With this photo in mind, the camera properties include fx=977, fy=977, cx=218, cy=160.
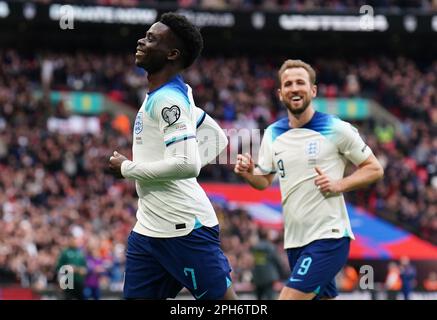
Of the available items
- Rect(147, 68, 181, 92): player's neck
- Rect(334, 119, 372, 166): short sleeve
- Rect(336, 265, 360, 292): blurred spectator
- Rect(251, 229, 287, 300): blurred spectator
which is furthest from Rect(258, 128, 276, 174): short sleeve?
Rect(336, 265, 360, 292): blurred spectator

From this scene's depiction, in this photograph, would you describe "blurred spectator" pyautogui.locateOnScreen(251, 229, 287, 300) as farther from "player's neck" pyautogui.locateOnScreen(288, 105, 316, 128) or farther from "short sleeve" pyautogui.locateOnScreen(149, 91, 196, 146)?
"short sleeve" pyautogui.locateOnScreen(149, 91, 196, 146)

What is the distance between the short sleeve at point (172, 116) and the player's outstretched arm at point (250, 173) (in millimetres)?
1431

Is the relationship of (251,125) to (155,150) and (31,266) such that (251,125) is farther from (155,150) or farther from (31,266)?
(155,150)

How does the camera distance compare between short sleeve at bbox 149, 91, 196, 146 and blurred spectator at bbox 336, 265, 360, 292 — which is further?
blurred spectator at bbox 336, 265, 360, 292

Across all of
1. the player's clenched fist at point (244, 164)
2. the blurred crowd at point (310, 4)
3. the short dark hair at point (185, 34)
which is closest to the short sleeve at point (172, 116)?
the short dark hair at point (185, 34)

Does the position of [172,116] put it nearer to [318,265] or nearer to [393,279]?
[318,265]

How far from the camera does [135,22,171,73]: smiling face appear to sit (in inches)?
254

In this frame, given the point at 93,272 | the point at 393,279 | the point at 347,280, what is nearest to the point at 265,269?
the point at 93,272

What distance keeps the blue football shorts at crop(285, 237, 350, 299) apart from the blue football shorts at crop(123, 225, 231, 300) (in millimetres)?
1113

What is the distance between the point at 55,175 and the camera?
24.0m

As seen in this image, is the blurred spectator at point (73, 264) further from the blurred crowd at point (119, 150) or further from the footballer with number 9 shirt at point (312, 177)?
the footballer with number 9 shirt at point (312, 177)

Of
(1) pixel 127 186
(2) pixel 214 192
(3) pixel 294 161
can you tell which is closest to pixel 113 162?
(3) pixel 294 161
